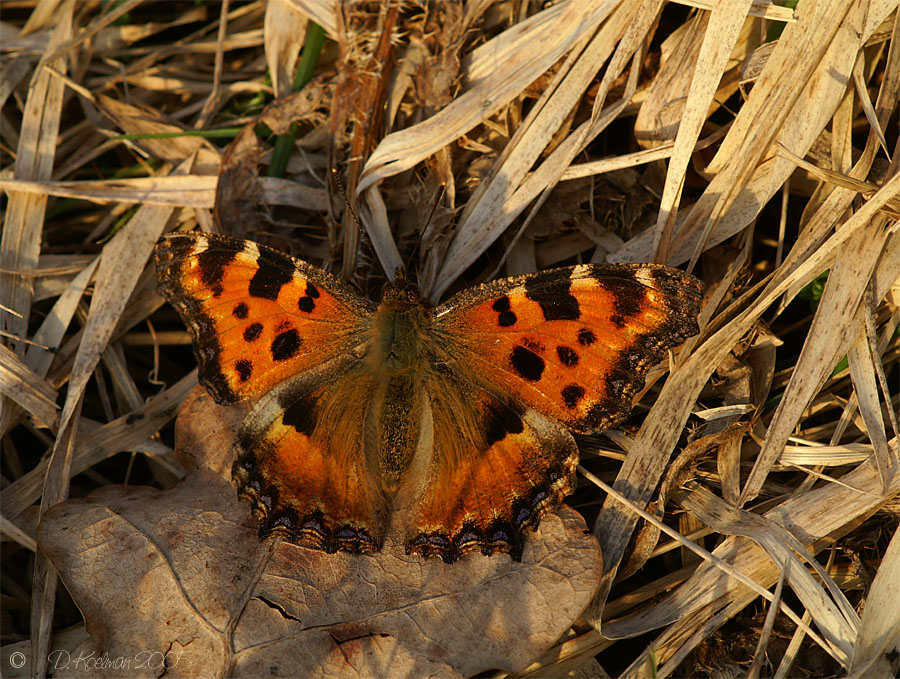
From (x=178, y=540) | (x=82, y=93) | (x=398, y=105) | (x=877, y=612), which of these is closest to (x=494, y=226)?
(x=398, y=105)

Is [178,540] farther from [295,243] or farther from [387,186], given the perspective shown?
[387,186]

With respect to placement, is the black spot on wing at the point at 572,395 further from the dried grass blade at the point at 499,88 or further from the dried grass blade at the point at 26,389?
the dried grass blade at the point at 26,389

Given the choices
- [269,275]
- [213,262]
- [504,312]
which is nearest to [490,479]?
[504,312]

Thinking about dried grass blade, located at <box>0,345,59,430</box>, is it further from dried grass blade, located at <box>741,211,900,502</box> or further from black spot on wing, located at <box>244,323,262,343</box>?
dried grass blade, located at <box>741,211,900,502</box>

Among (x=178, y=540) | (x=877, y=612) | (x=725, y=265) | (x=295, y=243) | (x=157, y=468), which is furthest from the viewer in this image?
(x=295, y=243)

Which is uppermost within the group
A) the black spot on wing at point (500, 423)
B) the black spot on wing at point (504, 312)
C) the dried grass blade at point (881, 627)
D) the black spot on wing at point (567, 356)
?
the black spot on wing at point (504, 312)

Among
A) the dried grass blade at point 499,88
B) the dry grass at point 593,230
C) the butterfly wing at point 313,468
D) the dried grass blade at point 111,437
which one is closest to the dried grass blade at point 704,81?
the dry grass at point 593,230

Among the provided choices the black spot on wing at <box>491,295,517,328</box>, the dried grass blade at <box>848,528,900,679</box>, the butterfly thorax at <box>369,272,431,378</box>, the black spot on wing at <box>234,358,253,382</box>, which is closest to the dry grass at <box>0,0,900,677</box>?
the dried grass blade at <box>848,528,900,679</box>
